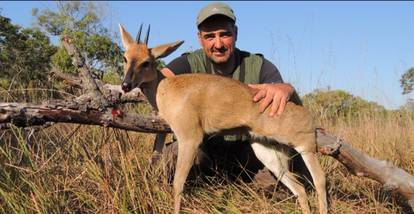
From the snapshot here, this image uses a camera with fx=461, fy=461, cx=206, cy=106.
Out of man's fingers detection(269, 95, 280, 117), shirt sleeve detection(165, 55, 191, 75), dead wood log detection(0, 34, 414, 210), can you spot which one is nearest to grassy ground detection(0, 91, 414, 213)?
dead wood log detection(0, 34, 414, 210)

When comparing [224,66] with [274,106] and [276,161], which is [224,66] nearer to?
[274,106]

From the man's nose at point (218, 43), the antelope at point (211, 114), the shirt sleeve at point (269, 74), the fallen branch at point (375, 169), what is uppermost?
the man's nose at point (218, 43)

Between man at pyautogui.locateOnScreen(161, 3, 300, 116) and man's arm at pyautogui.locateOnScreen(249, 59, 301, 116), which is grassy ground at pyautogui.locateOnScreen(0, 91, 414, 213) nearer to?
man's arm at pyautogui.locateOnScreen(249, 59, 301, 116)

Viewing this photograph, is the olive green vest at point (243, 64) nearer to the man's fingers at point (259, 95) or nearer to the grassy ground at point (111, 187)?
the man's fingers at point (259, 95)

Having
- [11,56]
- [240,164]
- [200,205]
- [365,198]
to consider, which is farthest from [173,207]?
[11,56]

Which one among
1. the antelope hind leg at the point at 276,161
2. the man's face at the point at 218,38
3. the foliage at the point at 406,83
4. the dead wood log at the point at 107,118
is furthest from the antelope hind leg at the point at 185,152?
the foliage at the point at 406,83

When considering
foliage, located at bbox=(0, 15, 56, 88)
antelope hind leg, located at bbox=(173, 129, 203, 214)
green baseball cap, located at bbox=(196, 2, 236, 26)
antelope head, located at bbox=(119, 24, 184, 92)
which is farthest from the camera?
foliage, located at bbox=(0, 15, 56, 88)

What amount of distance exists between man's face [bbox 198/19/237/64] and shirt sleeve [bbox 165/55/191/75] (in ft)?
1.15

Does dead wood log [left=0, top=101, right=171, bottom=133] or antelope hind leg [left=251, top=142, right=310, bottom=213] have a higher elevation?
dead wood log [left=0, top=101, right=171, bottom=133]

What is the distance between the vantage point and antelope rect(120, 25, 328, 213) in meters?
4.57

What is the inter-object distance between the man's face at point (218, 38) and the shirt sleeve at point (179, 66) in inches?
13.8

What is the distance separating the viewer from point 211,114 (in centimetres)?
477

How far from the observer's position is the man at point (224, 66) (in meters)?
5.50

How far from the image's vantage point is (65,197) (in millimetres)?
4164
